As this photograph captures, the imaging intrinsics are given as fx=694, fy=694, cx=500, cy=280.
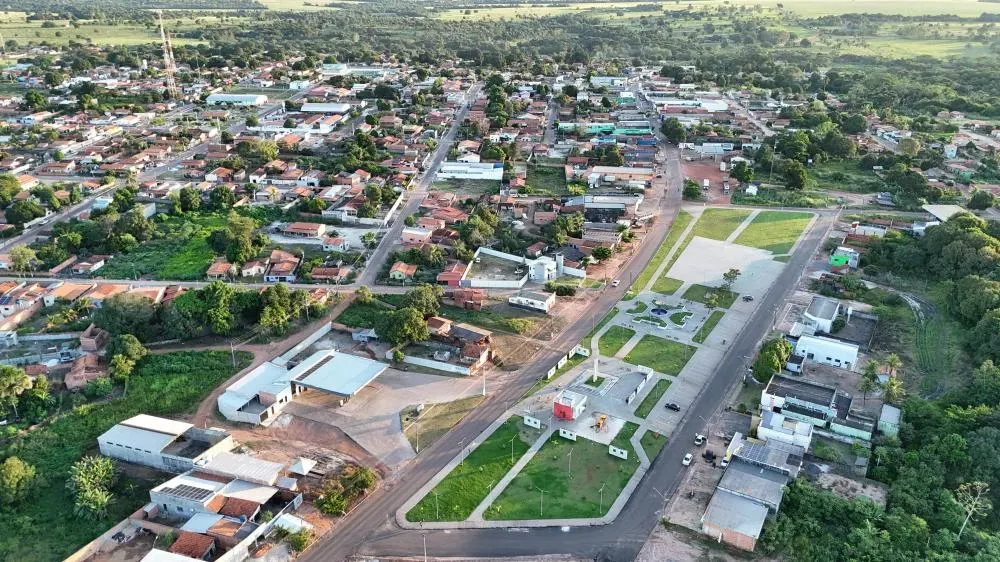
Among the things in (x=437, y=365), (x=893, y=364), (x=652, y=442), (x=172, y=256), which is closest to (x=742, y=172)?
(x=893, y=364)

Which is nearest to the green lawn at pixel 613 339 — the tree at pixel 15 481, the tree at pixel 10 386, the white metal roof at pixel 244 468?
the white metal roof at pixel 244 468

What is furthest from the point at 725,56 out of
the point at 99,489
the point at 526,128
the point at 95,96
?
the point at 99,489

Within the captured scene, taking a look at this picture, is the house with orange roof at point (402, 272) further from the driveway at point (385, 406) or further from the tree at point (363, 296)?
the driveway at point (385, 406)

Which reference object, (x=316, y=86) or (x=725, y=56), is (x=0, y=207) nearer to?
(x=316, y=86)

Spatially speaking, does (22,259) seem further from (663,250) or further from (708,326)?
(708,326)

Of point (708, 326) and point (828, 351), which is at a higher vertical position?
point (828, 351)

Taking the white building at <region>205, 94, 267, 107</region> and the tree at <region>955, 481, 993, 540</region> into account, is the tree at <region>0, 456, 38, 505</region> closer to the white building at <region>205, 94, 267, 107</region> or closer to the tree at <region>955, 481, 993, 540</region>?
the tree at <region>955, 481, 993, 540</region>
